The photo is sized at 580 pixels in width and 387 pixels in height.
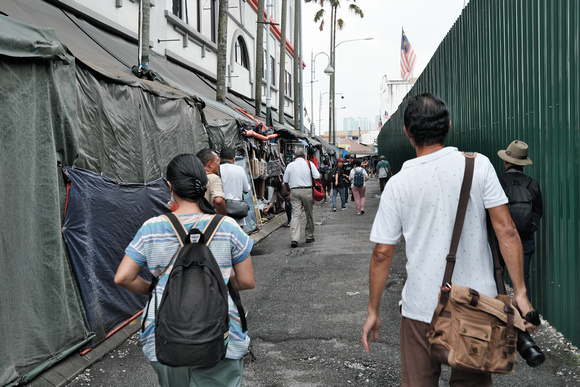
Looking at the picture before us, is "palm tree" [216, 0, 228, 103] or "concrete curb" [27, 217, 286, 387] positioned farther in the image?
"palm tree" [216, 0, 228, 103]

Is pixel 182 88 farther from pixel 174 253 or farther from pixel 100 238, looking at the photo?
pixel 174 253

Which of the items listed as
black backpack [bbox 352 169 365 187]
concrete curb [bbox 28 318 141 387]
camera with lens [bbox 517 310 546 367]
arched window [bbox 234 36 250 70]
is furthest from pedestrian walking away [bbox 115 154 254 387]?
arched window [bbox 234 36 250 70]

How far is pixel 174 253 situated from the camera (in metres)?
2.56

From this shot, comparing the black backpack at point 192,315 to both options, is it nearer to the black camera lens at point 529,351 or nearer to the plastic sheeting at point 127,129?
the black camera lens at point 529,351

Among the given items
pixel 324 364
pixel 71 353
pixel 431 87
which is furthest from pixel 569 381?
pixel 431 87

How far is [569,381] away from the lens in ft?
13.4

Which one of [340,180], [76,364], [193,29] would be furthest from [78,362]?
[340,180]

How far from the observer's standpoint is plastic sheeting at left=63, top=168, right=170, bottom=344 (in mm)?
Result: 4793

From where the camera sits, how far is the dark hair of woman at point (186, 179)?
8.66 ft

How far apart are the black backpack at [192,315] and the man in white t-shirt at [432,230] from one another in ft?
2.65

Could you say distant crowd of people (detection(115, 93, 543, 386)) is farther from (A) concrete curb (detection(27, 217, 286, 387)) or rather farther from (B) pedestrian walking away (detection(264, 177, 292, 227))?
(B) pedestrian walking away (detection(264, 177, 292, 227))

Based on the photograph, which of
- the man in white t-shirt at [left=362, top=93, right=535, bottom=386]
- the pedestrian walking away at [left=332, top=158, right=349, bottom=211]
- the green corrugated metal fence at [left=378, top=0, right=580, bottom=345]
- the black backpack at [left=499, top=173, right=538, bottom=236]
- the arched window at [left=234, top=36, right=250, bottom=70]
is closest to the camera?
the man in white t-shirt at [left=362, top=93, right=535, bottom=386]

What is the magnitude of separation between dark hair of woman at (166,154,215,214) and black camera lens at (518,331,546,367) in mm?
1527

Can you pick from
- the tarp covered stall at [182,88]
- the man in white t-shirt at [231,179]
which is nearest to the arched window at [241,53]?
the tarp covered stall at [182,88]
